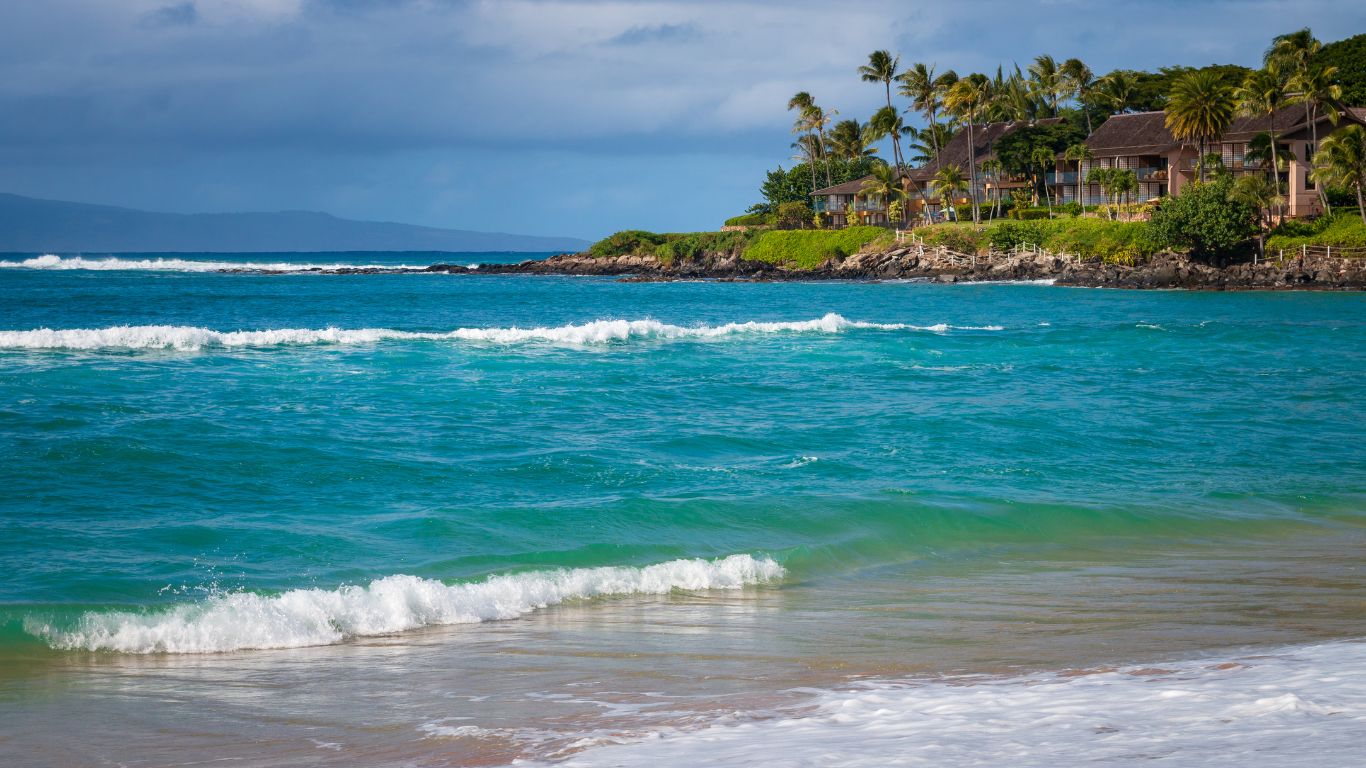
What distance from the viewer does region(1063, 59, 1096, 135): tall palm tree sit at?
82188 mm

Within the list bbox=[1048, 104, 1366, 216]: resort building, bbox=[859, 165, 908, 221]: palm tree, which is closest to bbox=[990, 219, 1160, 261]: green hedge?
bbox=[1048, 104, 1366, 216]: resort building

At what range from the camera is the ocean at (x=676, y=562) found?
16.1 ft

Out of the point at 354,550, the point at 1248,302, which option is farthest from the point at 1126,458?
the point at 1248,302

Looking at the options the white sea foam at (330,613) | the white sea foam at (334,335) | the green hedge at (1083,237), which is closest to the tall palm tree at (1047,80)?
the green hedge at (1083,237)

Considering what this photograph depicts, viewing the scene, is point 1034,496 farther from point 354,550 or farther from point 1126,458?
point 354,550

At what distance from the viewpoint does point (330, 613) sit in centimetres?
741

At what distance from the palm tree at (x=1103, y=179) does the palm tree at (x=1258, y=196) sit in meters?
14.0

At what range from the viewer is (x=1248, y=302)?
140ft

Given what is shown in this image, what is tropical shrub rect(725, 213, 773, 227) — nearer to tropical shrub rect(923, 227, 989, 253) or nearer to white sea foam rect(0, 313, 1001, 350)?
tropical shrub rect(923, 227, 989, 253)

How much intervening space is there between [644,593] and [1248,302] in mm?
44318

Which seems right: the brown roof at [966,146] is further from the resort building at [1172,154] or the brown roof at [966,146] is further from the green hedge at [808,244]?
the green hedge at [808,244]

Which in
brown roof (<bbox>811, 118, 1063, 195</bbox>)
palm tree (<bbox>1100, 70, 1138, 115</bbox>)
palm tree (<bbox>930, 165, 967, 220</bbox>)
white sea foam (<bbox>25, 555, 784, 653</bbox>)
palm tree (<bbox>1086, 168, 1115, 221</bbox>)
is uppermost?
palm tree (<bbox>1100, 70, 1138, 115</bbox>)

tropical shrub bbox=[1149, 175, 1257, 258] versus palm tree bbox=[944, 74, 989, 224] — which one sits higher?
palm tree bbox=[944, 74, 989, 224]

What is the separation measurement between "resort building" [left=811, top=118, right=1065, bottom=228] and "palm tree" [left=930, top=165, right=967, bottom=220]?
0.82 meters
